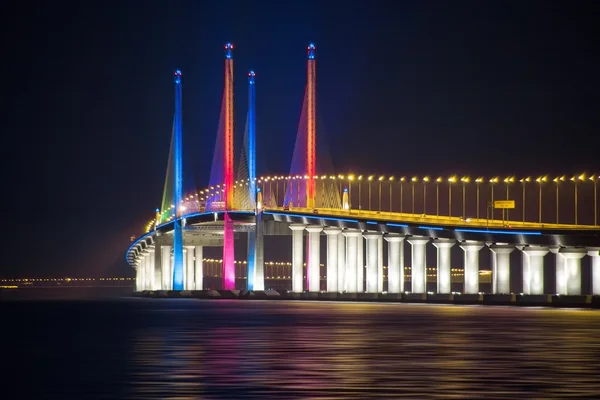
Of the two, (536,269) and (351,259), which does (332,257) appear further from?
(536,269)

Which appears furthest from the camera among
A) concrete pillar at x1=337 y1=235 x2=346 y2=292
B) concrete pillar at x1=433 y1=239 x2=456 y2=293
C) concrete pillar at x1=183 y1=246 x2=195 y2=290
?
concrete pillar at x1=183 y1=246 x2=195 y2=290

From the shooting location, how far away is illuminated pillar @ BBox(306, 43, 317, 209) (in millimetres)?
126438

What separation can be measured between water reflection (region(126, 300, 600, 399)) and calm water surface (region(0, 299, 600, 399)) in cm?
3

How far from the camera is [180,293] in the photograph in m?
140

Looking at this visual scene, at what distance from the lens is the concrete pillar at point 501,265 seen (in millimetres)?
132875

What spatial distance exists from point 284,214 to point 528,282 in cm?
2548

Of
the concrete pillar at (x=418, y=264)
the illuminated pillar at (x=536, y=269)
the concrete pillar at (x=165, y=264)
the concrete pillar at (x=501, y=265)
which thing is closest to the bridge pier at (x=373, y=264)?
the concrete pillar at (x=418, y=264)

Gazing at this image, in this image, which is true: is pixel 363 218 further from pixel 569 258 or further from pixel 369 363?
pixel 369 363

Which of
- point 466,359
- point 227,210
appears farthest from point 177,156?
point 466,359

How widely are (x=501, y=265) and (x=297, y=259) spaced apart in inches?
835

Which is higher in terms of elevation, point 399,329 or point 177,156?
point 177,156

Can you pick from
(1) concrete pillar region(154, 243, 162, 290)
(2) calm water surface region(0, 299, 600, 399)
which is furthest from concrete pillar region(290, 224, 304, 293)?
(2) calm water surface region(0, 299, 600, 399)

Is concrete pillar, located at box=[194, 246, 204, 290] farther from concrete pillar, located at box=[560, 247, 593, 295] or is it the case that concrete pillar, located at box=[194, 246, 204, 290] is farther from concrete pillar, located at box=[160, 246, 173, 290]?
concrete pillar, located at box=[560, 247, 593, 295]

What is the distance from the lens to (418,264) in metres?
136
